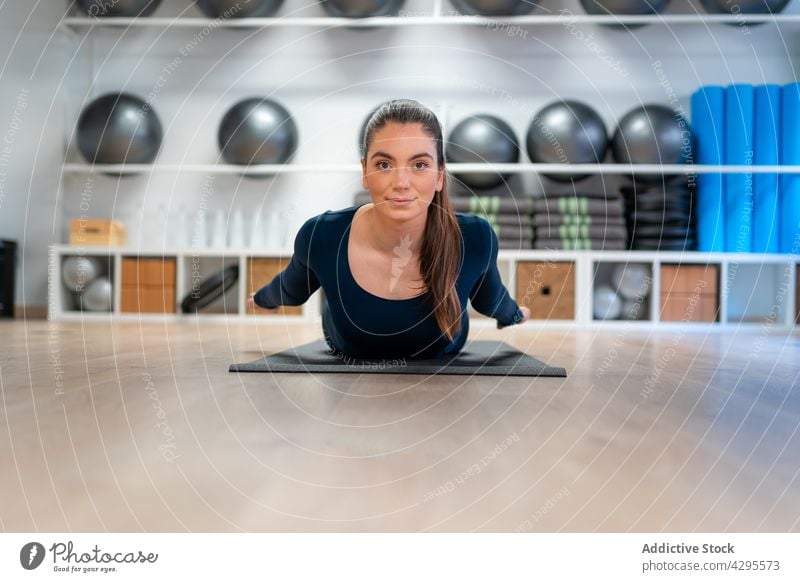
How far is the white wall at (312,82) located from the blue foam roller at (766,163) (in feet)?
0.87

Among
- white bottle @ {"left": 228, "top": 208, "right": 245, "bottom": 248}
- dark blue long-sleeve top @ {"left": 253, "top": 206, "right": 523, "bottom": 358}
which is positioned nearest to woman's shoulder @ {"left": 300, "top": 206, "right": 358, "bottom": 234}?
dark blue long-sleeve top @ {"left": 253, "top": 206, "right": 523, "bottom": 358}

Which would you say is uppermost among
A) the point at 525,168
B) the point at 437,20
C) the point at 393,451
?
the point at 437,20

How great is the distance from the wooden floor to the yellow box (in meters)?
2.05

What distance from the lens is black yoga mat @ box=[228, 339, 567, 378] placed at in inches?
48.4

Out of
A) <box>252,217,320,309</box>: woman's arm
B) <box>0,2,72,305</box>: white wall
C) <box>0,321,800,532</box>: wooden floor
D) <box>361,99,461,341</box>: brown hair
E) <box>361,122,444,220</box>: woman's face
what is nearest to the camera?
<box>0,321,800,532</box>: wooden floor

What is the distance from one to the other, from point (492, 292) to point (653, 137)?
1943 mm

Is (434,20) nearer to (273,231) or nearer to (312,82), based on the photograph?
(312,82)

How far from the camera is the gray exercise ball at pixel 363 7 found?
2840 mm

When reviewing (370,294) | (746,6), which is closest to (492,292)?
(370,294)

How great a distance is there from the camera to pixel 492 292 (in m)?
1.42

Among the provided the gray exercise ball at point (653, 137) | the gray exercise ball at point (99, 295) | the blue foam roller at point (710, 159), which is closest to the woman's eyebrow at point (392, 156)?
the gray exercise ball at point (653, 137)

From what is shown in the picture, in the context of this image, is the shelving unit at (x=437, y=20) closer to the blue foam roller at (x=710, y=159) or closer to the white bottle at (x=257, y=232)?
the blue foam roller at (x=710, y=159)

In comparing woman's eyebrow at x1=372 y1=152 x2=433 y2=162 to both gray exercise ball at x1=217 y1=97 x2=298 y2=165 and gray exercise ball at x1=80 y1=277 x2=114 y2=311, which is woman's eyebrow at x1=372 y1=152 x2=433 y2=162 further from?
gray exercise ball at x1=80 y1=277 x2=114 y2=311
